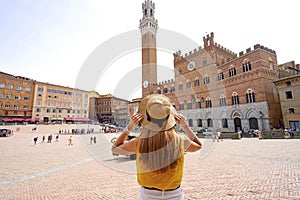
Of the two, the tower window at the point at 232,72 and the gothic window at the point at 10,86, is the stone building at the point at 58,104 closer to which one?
the gothic window at the point at 10,86

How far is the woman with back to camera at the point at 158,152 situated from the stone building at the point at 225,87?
2374 cm

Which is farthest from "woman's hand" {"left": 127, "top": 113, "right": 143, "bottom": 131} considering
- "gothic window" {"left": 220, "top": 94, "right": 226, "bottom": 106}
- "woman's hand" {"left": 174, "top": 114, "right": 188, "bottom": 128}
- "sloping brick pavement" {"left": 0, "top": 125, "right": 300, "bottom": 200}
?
"gothic window" {"left": 220, "top": 94, "right": 226, "bottom": 106}

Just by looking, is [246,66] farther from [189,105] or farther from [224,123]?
[189,105]

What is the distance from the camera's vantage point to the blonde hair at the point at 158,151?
1511mm

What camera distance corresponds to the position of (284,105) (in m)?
20.1

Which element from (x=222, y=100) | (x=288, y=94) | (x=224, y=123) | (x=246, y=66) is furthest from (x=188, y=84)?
(x=288, y=94)

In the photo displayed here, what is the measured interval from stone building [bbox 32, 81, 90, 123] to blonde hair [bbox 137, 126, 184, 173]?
45734mm

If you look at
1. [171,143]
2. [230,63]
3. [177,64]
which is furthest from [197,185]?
[177,64]

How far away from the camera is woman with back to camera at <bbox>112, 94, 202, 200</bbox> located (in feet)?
4.98

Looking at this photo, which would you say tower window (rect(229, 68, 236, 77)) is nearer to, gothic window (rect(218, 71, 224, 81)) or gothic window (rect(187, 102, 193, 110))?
gothic window (rect(218, 71, 224, 81))

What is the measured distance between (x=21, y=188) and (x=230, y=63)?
28.6 m

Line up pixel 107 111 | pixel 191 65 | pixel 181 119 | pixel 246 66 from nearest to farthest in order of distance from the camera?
1. pixel 181 119
2. pixel 246 66
3. pixel 191 65
4. pixel 107 111

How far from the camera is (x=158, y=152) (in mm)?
1521

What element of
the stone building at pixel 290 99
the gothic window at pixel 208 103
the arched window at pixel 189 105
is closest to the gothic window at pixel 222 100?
the gothic window at pixel 208 103
